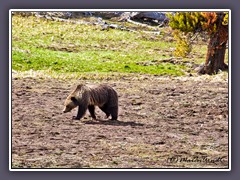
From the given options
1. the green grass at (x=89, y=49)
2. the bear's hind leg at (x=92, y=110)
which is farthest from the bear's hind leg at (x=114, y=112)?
the green grass at (x=89, y=49)

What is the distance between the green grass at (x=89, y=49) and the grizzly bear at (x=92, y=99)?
24cm

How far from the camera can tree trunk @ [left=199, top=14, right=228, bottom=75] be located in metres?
14.6

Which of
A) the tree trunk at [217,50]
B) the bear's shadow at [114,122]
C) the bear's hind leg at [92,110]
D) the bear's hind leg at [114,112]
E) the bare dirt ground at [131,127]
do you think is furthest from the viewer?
the bear's hind leg at [92,110]

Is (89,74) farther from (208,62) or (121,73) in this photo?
(208,62)

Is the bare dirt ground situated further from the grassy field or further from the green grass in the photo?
the green grass

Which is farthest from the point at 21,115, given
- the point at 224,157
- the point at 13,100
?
the point at 224,157

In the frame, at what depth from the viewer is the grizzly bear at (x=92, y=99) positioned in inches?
584

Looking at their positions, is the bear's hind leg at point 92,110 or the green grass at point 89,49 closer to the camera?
the green grass at point 89,49

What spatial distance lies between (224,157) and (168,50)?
5.42 ft

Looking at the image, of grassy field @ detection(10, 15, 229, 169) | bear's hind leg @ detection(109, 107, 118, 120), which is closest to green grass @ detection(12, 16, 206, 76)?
grassy field @ detection(10, 15, 229, 169)

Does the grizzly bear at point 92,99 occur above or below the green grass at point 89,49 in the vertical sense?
below

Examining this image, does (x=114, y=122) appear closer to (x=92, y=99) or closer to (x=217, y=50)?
(x=92, y=99)

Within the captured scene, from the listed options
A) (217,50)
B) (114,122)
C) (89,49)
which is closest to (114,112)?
(114,122)

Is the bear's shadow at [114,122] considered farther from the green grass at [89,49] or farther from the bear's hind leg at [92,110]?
Result: the green grass at [89,49]
